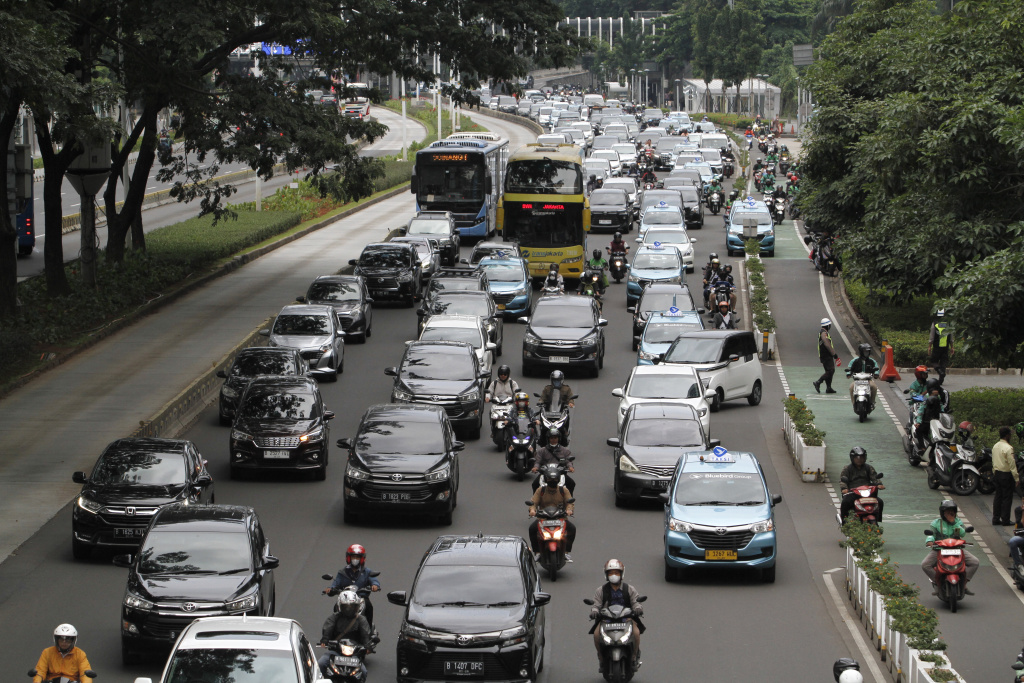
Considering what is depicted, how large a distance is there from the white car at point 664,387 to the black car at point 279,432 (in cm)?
603

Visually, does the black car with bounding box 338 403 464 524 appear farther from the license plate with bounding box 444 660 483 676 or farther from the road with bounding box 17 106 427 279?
the road with bounding box 17 106 427 279

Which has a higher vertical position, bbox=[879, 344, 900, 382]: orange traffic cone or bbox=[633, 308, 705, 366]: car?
bbox=[633, 308, 705, 366]: car

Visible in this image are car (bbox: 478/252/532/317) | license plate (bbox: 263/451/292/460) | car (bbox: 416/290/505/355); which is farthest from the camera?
car (bbox: 478/252/532/317)

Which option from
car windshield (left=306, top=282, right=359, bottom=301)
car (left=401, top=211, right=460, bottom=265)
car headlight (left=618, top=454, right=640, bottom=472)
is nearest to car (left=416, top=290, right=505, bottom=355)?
car windshield (left=306, top=282, right=359, bottom=301)

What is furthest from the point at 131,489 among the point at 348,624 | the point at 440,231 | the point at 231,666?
the point at 440,231

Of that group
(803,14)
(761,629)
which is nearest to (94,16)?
(761,629)

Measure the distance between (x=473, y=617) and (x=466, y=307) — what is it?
2032 centimetres

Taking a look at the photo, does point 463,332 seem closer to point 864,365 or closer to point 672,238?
point 864,365

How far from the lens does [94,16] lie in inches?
1427

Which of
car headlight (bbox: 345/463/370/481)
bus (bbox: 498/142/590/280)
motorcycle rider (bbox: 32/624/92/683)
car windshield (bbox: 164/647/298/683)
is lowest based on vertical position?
car headlight (bbox: 345/463/370/481)

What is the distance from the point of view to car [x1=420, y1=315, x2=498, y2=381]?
30594mm

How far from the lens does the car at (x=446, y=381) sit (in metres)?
26.8

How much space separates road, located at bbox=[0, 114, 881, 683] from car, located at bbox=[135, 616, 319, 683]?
2714mm

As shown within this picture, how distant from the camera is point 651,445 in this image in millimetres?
23188
